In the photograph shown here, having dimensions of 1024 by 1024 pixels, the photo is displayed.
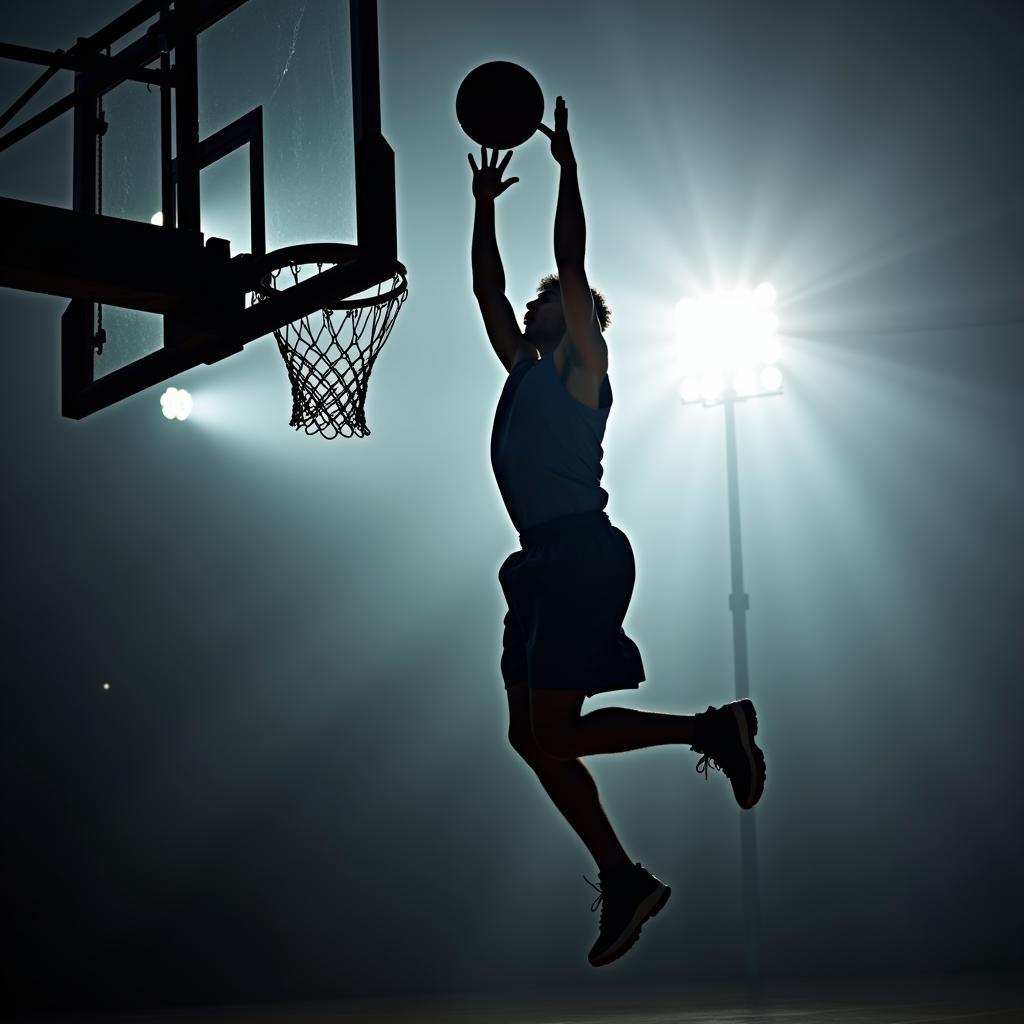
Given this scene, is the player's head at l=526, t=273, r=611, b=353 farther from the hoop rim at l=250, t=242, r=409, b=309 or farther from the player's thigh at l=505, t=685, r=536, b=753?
the player's thigh at l=505, t=685, r=536, b=753

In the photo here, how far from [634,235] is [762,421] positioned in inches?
82.3

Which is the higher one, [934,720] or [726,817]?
[934,720]

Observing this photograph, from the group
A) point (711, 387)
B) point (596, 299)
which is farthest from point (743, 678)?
point (596, 299)

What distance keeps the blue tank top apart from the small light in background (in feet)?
26.5

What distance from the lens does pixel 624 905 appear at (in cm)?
303

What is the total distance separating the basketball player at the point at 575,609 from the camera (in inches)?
119

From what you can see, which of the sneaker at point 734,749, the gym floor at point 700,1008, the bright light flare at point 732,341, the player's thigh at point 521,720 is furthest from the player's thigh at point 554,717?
the bright light flare at point 732,341

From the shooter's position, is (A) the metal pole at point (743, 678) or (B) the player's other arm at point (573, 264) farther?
(A) the metal pole at point (743, 678)

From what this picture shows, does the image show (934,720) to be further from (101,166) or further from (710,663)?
(101,166)

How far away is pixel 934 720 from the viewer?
11.4 m

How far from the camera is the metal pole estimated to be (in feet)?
27.1

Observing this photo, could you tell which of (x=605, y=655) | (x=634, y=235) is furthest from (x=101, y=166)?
(x=634, y=235)

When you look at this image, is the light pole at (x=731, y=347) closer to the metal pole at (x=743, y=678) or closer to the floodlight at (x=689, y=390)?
the floodlight at (x=689, y=390)

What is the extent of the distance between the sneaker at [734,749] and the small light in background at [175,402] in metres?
8.52
